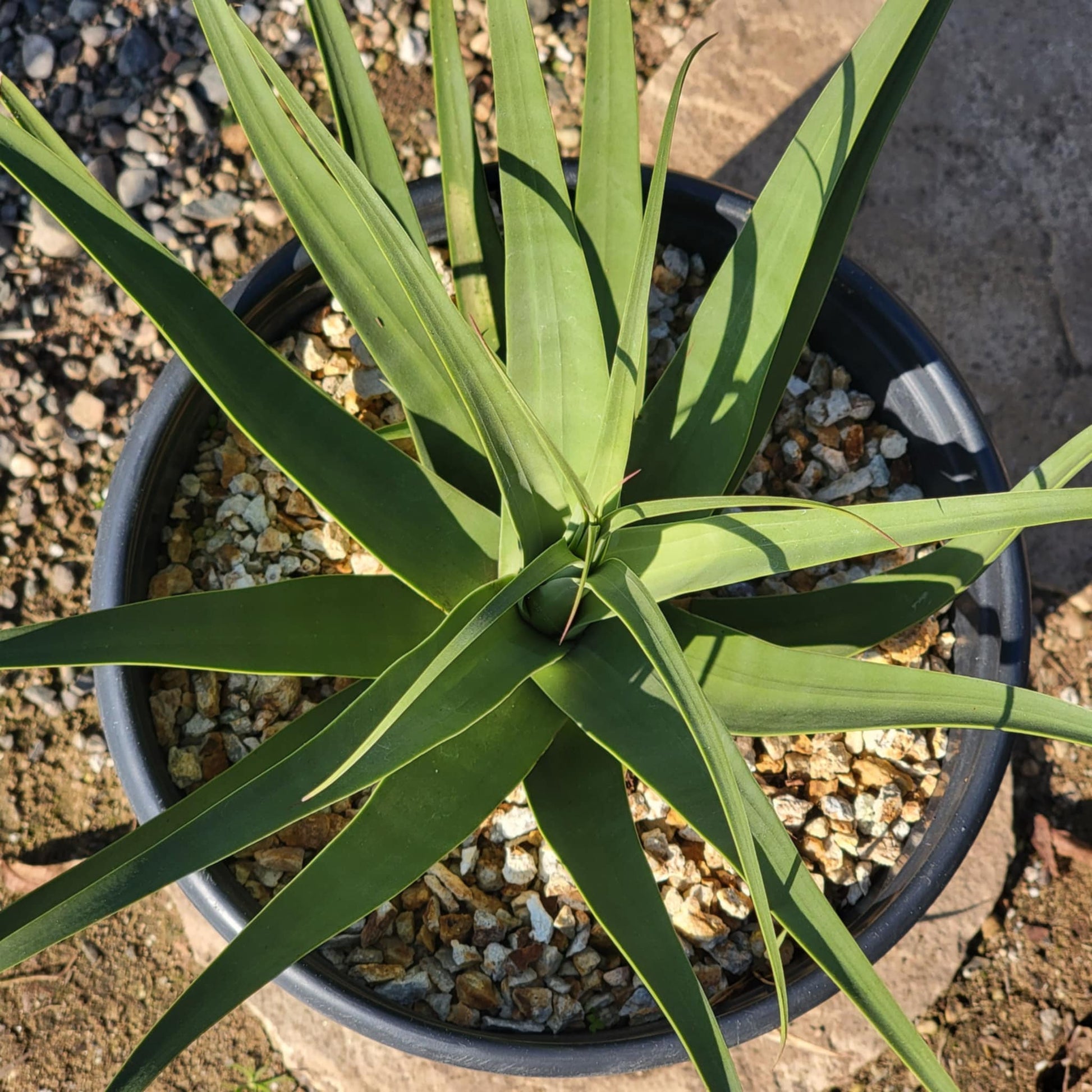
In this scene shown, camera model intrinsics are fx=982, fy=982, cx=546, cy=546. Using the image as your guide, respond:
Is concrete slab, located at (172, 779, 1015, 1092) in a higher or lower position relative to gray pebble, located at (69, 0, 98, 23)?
lower

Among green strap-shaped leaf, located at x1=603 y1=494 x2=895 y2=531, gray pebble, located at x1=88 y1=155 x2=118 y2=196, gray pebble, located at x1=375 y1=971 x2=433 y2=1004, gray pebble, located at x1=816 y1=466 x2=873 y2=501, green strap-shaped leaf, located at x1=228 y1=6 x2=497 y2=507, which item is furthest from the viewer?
gray pebble, located at x1=88 y1=155 x2=118 y2=196

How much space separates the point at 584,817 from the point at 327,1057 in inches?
27.9

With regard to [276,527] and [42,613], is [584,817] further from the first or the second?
[42,613]

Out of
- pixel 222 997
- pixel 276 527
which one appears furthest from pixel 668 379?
pixel 222 997

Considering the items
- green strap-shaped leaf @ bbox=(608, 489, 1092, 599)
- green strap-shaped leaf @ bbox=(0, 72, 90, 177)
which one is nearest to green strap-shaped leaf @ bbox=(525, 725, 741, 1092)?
green strap-shaped leaf @ bbox=(608, 489, 1092, 599)

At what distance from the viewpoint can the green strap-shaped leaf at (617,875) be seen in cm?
79

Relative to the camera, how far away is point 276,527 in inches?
47.6

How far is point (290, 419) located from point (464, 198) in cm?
32

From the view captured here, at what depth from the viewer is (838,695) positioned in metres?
0.81

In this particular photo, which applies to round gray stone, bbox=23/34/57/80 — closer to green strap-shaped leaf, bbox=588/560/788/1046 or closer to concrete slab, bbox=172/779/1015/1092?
concrete slab, bbox=172/779/1015/1092

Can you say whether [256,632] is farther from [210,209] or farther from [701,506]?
[210,209]

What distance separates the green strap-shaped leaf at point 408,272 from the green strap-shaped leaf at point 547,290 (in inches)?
4.6

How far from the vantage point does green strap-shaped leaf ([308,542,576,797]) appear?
23.3 inches

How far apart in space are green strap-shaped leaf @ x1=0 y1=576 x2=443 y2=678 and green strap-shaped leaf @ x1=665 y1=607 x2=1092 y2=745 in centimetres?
27
